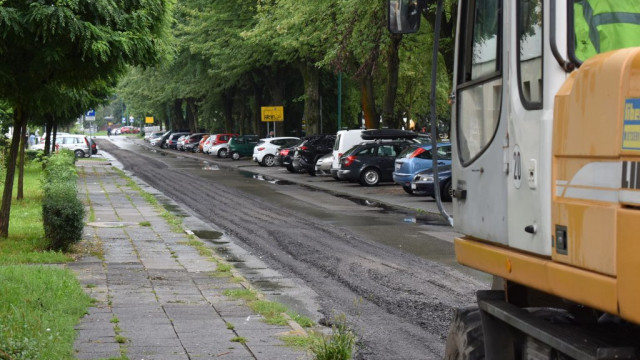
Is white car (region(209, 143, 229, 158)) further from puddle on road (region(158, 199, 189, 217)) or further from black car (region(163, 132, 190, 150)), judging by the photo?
puddle on road (region(158, 199, 189, 217))

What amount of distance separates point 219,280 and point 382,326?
344 cm

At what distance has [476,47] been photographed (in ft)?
19.4

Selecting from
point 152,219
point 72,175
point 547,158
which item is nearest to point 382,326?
point 547,158

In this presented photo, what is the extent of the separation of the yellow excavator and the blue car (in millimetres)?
26224

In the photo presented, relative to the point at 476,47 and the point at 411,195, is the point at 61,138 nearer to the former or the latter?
the point at 411,195

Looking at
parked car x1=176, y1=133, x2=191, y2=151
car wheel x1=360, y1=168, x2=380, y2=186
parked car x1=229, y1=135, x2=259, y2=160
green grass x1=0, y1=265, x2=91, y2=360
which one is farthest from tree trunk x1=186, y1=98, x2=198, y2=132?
green grass x1=0, y1=265, x2=91, y2=360

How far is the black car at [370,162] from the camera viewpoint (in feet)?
123

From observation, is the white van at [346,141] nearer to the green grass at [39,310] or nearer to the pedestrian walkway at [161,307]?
the pedestrian walkway at [161,307]

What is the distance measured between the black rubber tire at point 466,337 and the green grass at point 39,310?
10.2 ft

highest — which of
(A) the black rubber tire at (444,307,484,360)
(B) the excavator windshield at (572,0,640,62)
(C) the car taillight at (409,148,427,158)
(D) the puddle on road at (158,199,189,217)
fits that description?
(B) the excavator windshield at (572,0,640,62)

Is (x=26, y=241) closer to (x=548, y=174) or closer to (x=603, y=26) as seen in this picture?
(x=548, y=174)

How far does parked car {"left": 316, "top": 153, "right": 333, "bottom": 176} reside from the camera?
42344mm

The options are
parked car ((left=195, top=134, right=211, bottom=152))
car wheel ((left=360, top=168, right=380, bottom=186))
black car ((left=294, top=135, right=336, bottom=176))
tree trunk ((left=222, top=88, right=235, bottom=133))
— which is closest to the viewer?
car wheel ((left=360, top=168, right=380, bottom=186))

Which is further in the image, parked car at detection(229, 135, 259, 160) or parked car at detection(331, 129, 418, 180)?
parked car at detection(229, 135, 259, 160)
